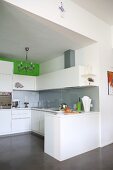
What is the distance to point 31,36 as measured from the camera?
3672 mm

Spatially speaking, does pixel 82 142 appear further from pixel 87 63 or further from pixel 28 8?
pixel 28 8

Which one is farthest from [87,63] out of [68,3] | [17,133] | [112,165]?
[17,133]

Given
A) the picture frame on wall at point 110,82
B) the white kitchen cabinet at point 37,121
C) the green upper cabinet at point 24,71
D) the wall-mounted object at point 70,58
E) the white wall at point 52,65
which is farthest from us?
the green upper cabinet at point 24,71

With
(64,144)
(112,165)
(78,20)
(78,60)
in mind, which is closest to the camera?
(112,165)

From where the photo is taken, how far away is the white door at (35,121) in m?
4.93

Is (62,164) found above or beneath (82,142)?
beneath

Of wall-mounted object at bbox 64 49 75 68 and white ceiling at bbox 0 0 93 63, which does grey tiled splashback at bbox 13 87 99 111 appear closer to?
wall-mounted object at bbox 64 49 75 68

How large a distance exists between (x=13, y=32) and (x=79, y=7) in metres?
1.60

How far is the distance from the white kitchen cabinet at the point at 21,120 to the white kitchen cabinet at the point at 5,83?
76 centimetres

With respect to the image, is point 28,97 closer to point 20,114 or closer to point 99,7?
point 20,114

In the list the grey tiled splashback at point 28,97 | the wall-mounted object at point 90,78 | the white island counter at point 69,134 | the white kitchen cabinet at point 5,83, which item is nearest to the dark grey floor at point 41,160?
the white island counter at point 69,134

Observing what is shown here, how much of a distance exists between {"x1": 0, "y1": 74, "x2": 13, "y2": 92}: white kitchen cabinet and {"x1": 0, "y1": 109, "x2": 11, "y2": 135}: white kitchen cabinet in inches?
26.9

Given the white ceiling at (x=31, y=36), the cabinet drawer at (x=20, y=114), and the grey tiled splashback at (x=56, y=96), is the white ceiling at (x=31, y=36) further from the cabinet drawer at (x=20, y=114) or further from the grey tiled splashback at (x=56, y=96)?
the cabinet drawer at (x=20, y=114)

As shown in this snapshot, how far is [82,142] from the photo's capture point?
328cm
